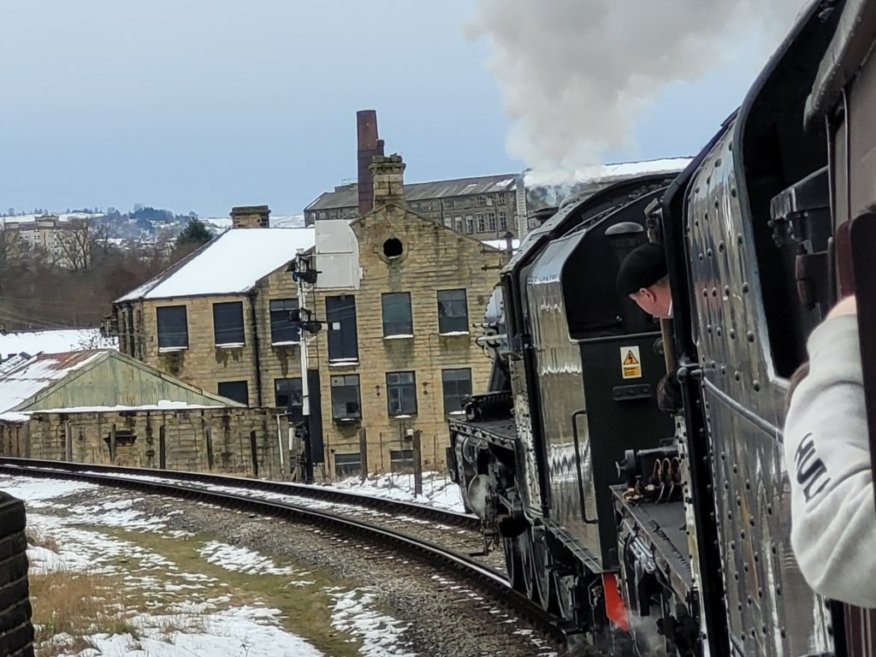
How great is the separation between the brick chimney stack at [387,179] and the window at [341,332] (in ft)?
11.4

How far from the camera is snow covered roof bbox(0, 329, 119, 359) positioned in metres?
54.7

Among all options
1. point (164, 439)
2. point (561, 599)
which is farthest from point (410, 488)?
point (164, 439)

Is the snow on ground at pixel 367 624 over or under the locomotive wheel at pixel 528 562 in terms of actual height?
under

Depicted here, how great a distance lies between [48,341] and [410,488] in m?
44.2

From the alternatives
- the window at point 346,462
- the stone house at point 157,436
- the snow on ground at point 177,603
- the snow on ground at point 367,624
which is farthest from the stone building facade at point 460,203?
the snow on ground at point 367,624

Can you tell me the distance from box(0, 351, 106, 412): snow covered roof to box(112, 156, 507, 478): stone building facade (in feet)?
8.64

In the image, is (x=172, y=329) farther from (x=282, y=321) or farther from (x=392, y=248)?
(x=392, y=248)

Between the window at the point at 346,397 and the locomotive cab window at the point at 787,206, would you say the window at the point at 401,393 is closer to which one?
the window at the point at 346,397

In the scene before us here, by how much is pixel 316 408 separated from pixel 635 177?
102 ft

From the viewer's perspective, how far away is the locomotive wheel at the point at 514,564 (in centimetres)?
1027

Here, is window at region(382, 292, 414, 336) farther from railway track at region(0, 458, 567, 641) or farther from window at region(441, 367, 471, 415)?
railway track at region(0, 458, 567, 641)

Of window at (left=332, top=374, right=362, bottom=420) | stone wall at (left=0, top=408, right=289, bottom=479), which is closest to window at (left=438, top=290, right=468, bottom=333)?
window at (left=332, top=374, right=362, bottom=420)

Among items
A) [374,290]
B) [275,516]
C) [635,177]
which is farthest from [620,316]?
[374,290]

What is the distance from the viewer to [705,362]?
12.0 ft
